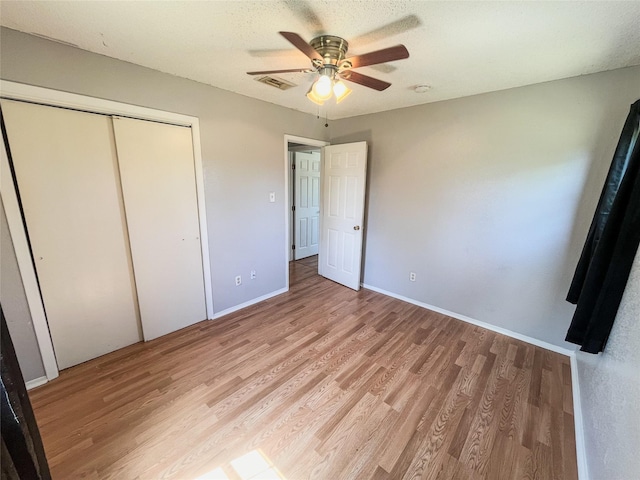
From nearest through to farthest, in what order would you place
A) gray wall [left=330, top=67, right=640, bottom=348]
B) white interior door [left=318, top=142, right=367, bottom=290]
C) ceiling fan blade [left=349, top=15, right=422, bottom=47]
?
ceiling fan blade [left=349, top=15, right=422, bottom=47] < gray wall [left=330, top=67, right=640, bottom=348] < white interior door [left=318, top=142, right=367, bottom=290]

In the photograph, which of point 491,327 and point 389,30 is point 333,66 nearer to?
point 389,30

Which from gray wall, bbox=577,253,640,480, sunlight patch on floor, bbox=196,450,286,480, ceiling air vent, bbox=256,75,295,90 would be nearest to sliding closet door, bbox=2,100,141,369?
ceiling air vent, bbox=256,75,295,90

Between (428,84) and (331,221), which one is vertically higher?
(428,84)

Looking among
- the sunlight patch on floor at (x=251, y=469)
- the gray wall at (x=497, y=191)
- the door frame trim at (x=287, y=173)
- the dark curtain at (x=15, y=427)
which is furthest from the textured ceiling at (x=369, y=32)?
the sunlight patch on floor at (x=251, y=469)

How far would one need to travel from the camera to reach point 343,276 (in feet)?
12.2

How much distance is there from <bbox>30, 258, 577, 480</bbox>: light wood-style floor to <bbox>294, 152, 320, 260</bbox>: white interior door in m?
2.45

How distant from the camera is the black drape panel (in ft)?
4.64

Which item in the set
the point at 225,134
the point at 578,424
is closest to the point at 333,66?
the point at 225,134

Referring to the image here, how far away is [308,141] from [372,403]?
2937mm

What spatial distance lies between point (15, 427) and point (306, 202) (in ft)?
14.7

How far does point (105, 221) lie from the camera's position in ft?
6.71

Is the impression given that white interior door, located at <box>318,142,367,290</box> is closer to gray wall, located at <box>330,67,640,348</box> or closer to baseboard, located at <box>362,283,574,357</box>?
gray wall, located at <box>330,67,640,348</box>

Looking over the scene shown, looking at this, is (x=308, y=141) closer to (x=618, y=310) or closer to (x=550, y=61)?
(x=550, y=61)

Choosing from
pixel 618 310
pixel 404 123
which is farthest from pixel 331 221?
pixel 618 310
